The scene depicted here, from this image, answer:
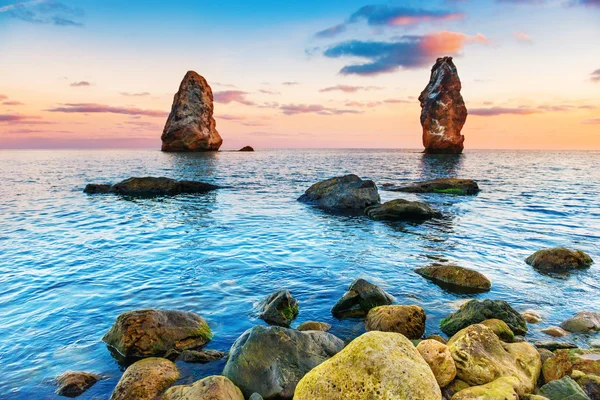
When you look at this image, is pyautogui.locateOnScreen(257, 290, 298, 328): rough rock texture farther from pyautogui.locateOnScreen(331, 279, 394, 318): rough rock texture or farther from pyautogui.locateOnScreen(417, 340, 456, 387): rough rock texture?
pyautogui.locateOnScreen(417, 340, 456, 387): rough rock texture

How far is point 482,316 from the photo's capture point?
8.38 m

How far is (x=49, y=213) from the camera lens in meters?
23.0

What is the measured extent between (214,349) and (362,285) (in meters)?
3.95


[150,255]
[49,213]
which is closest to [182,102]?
[49,213]

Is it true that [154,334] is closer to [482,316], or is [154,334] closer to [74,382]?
[74,382]

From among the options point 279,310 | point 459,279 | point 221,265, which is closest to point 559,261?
point 459,279

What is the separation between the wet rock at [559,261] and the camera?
12711 millimetres

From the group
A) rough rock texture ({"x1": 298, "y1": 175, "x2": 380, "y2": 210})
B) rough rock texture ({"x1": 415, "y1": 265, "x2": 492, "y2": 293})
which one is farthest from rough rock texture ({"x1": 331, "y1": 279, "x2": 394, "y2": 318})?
rough rock texture ({"x1": 298, "y1": 175, "x2": 380, "y2": 210})

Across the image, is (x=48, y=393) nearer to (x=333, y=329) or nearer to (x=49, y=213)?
(x=333, y=329)

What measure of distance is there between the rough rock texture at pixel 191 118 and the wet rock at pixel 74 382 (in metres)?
110

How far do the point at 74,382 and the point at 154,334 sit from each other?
1.58 m

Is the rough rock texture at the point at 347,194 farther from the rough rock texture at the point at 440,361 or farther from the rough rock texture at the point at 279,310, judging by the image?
the rough rock texture at the point at 440,361

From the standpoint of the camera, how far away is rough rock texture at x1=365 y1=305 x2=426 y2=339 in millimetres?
8086

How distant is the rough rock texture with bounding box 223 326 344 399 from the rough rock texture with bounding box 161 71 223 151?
111 metres
